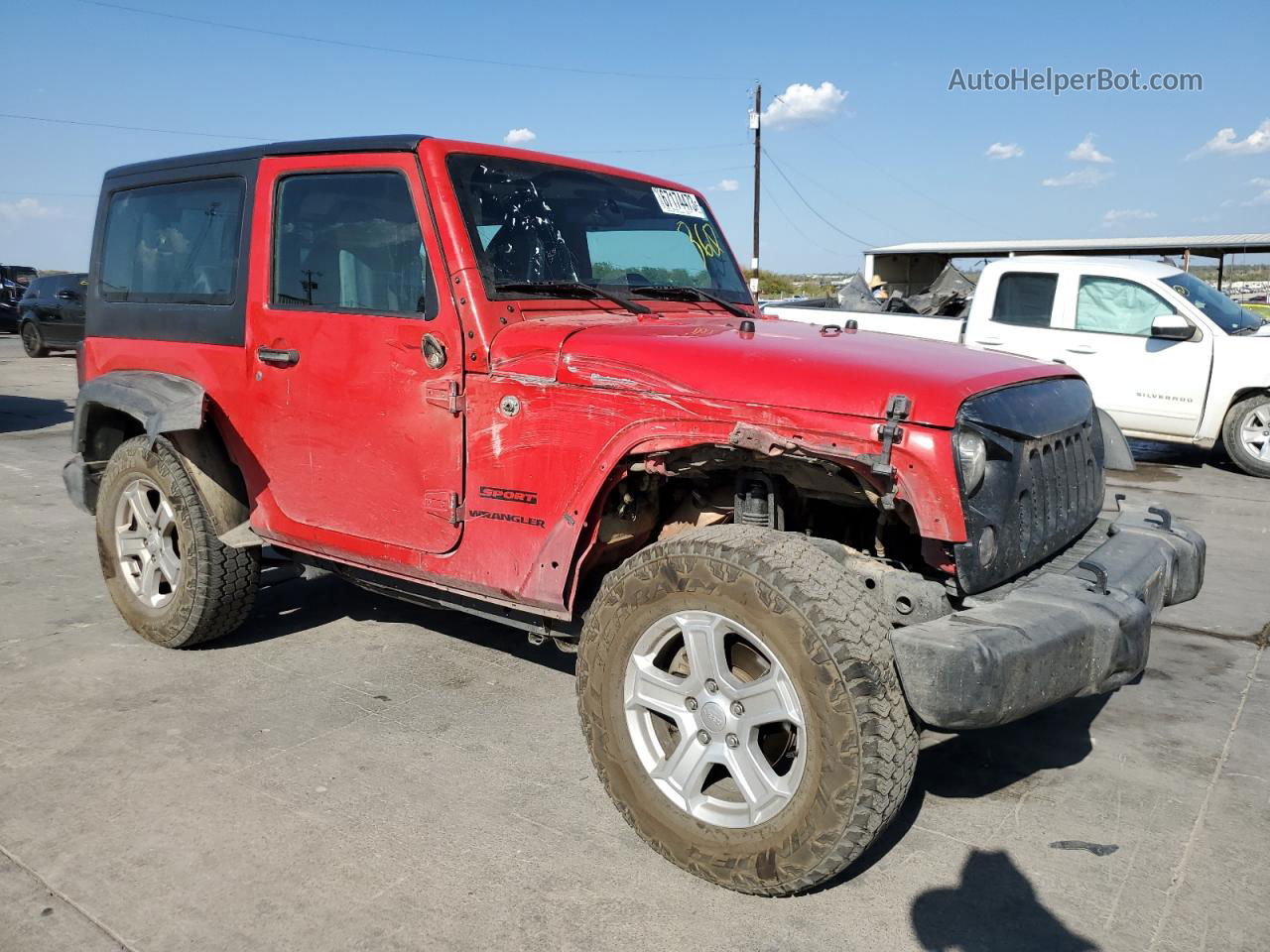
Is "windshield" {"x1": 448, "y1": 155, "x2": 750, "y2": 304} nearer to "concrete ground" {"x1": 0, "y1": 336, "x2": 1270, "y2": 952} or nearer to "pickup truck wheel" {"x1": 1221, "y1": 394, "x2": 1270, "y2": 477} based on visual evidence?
"concrete ground" {"x1": 0, "y1": 336, "x2": 1270, "y2": 952}

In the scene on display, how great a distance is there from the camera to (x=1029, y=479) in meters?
2.97

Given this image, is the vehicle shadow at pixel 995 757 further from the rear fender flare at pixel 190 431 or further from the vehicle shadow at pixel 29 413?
the vehicle shadow at pixel 29 413

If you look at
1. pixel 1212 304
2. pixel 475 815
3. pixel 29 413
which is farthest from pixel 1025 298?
pixel 29 413

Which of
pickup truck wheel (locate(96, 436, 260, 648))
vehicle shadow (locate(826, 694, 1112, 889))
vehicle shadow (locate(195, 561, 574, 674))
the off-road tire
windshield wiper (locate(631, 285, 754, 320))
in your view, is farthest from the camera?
the off-road tire

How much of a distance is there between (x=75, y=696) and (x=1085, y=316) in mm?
8717

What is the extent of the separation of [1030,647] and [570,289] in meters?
1.97

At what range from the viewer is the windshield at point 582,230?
348cm

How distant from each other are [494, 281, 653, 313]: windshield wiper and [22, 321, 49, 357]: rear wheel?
1973 cm

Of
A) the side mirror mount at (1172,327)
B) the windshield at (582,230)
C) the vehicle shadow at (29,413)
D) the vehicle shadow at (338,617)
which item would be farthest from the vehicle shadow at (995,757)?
the vehicle shadow at (29,413)

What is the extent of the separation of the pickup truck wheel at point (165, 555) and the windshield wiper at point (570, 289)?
178 cm

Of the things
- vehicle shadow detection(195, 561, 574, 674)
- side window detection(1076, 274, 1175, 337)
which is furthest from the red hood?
side window detection(1076, 274, 1175, 337)

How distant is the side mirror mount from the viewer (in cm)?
878

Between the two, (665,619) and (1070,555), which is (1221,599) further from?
(665,619)

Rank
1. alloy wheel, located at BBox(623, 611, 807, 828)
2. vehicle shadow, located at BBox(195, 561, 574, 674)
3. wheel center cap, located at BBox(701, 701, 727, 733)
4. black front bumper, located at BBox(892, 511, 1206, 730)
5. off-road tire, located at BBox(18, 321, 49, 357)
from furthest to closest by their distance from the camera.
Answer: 1. off-road tire, located at BBox(18, 321, 49, 357)
2. vehicle shadow, located at BBox(195, 561, 574, 674)
3. wheel center cap, located at BBox(701, 701, 727, 733)
4. alloy wheel, located at BBox(623, 611, 807, 828)
5. black front bumper, located at BBox(892, 511, 1206, 730)
